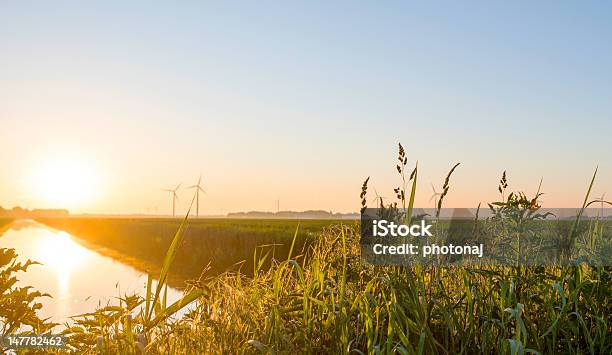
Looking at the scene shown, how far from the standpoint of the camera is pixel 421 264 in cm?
527

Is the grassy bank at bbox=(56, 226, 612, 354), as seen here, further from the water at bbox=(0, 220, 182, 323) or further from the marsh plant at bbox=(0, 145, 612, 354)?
the water at bbox=(0, 220, 182, 323)

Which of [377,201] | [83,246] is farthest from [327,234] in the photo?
[83,246]

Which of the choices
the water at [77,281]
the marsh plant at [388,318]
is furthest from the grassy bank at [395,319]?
the water at [77,281]

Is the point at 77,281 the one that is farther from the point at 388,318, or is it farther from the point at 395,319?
the point at 395,319

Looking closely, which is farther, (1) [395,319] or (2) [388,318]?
(2) [388,318]

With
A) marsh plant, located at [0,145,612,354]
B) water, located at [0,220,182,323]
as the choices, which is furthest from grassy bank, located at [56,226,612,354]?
water, located at [0,220,182,323]

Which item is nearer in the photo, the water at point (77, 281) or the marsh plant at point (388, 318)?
the marsh plant at point (388, 318)

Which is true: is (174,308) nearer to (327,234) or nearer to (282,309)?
(282,309)

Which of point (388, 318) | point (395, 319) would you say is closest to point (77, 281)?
point (388, 318)

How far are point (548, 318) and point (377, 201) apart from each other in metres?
1.71

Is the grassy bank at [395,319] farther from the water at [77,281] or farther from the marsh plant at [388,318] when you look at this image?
the water at [77,281]

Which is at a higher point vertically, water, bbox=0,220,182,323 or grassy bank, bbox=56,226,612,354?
grassy bank, bbox=56,226,612,354

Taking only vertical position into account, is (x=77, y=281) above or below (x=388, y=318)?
below

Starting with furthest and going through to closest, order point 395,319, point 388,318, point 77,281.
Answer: point 77,281, point 388,318, point 395,319
